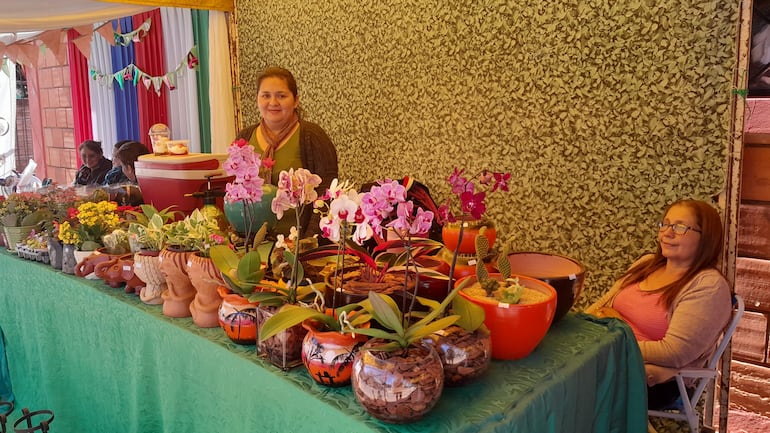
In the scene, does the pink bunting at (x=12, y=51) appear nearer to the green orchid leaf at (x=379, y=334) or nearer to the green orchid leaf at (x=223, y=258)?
the green orchid leaf at (x=223, y=258)

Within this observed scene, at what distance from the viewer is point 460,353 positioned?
1.15 metres

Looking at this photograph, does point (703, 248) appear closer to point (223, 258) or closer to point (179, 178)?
point (223, 258)

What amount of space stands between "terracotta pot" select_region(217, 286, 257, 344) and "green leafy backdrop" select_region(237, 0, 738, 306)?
1.85 m

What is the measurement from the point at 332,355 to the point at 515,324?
1.28 feet

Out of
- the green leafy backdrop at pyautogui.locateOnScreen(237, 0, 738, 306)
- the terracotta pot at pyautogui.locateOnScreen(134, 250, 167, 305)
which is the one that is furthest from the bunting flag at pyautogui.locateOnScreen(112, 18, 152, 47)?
the terracotta pot at pyautogui.locateOnScreen(134, 250, 167, 305)

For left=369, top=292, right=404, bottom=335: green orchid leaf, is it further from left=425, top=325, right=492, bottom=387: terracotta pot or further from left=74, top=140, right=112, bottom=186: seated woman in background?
left=74, top=140, right=112, bottom=186: seated woman in background

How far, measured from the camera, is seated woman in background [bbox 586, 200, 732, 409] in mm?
1886

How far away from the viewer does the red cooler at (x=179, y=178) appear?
8.07ft

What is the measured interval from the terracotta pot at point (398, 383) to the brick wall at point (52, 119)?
7.07 meters

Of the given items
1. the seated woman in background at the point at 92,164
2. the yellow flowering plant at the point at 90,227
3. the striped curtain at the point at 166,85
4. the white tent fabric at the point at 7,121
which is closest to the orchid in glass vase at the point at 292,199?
the yellow flowering plant at the point at 90,227

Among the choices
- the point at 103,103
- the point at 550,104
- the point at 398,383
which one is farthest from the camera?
the point at 103,103

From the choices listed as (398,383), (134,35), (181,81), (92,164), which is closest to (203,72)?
(181,81)

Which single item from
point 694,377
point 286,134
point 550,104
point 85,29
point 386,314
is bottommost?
point 694,377

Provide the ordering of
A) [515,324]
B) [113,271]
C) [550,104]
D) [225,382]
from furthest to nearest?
[550,104] < [113,271] < [225,382] < [515,324]
